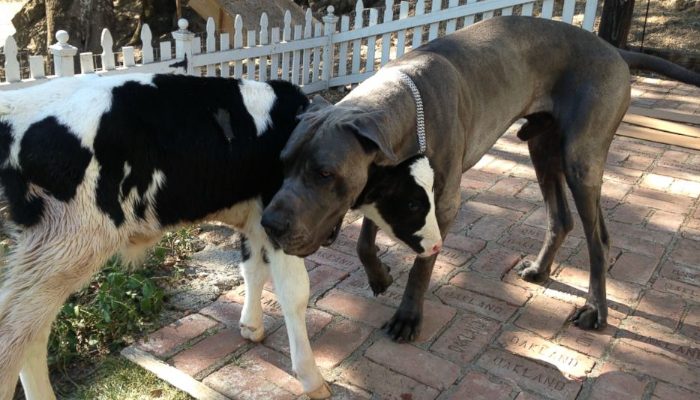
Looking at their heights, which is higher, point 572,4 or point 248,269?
point 572,4

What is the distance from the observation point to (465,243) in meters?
4.33

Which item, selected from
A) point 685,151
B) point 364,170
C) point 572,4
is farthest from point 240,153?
point 572,4

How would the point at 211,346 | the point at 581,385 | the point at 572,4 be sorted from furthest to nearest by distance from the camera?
the point at 572,4 → the point at 211,346 → the point at 581,385

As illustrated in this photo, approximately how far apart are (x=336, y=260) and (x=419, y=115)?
149cm

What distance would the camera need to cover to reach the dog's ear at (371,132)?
8.14ft

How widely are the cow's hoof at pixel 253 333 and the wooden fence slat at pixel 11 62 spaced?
294 centimetres

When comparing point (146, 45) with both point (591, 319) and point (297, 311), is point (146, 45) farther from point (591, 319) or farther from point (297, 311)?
point (591, 319)

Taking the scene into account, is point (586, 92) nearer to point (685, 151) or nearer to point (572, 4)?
point (685, 151)

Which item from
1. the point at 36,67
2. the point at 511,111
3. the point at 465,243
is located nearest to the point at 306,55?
the point at 36,67

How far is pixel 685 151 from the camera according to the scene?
6.01 m

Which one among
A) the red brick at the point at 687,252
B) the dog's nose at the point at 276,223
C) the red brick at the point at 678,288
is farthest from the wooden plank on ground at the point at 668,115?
the dog's nose at the point at 276,223

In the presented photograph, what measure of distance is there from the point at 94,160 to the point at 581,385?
2330 millimetres

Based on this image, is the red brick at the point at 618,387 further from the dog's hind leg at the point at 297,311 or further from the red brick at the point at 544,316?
the dog's hind leg at the point at 297,311

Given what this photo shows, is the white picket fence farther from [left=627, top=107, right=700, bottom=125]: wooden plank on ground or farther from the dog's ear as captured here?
the dog's ear
